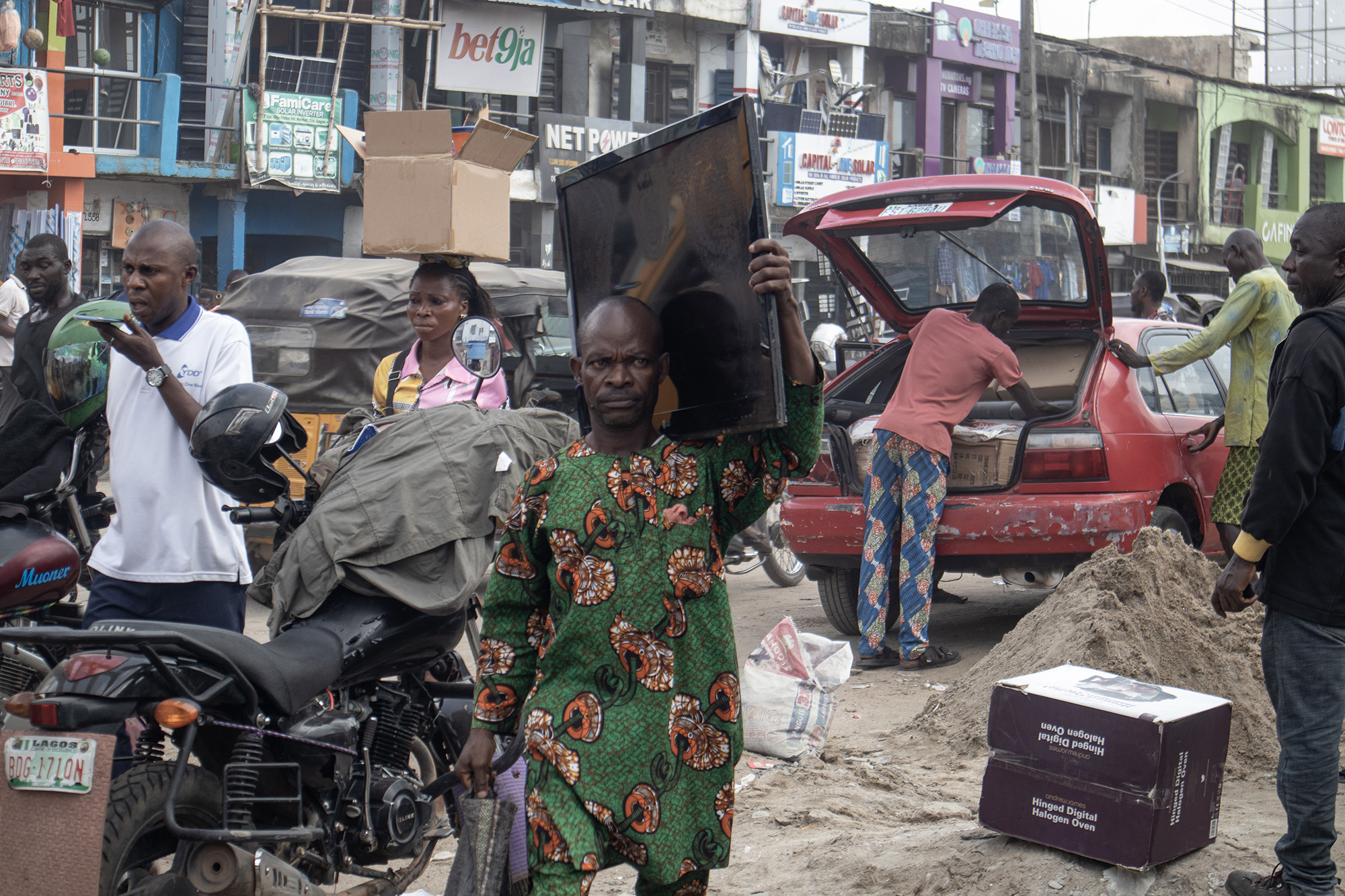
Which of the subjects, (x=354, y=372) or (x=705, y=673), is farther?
(x=354, y=372)

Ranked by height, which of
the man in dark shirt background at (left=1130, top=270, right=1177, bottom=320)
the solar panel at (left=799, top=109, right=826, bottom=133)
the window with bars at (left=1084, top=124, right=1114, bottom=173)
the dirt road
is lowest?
the dirt road

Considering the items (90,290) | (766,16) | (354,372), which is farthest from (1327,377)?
(766,16)

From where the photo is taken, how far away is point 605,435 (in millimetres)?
2355

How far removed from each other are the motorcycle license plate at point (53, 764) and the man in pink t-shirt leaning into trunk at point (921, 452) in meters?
4.14

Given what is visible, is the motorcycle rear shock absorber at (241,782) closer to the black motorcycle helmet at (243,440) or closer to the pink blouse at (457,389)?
the black motorcycle helmet at (243,440)

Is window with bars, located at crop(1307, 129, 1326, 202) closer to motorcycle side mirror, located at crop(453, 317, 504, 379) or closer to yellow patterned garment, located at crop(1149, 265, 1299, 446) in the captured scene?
yellow patterned garment, located at crop(1149, 265, 1299, 446)

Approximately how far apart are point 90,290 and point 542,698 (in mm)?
18316

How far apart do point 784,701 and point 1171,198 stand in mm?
30868

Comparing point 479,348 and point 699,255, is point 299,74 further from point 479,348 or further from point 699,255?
point 699,255

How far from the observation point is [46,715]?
8.28ft

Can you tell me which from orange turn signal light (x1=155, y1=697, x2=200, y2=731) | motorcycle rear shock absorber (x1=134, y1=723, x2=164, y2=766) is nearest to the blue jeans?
orange turn signal light (x1=155, y1=697, x2=200, y2=731)

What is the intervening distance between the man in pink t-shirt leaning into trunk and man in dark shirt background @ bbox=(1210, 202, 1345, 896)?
2775 mm

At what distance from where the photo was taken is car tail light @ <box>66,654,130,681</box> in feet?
8.60

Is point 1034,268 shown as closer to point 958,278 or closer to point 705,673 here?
point 958,278
